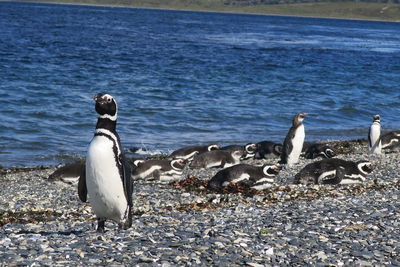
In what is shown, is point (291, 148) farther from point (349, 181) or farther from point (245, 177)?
point (245, 177)

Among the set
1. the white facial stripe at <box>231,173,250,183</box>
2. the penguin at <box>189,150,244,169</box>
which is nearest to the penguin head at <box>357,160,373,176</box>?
the white facial stripe at <box>231,173,250,183</box>

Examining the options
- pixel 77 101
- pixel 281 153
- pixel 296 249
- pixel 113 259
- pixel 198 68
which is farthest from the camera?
pixel 198 68

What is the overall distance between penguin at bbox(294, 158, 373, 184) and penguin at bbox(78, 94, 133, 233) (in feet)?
17.8

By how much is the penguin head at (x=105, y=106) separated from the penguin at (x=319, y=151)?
397 inches

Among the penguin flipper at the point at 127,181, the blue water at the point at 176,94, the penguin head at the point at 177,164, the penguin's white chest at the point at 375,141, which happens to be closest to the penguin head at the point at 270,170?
the penguin head at the point at 177,164

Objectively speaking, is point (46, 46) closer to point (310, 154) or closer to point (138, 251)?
point (310, 154)

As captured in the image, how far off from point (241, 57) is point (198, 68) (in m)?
9.69

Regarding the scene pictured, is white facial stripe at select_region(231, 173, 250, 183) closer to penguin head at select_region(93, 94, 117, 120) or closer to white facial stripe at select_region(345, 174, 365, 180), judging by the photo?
white facial stripe at select_region(345, 174, 365, 180)

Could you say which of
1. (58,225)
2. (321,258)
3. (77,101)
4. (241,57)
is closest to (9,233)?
(58,225)

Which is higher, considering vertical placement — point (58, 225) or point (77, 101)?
point (58, 225)

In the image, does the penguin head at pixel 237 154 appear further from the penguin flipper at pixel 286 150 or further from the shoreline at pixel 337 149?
the shoreline at pixel 337 149

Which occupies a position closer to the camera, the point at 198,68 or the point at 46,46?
the point at 198,68

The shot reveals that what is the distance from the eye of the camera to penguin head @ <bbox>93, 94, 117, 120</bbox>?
7457 millimetres

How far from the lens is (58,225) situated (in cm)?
852
